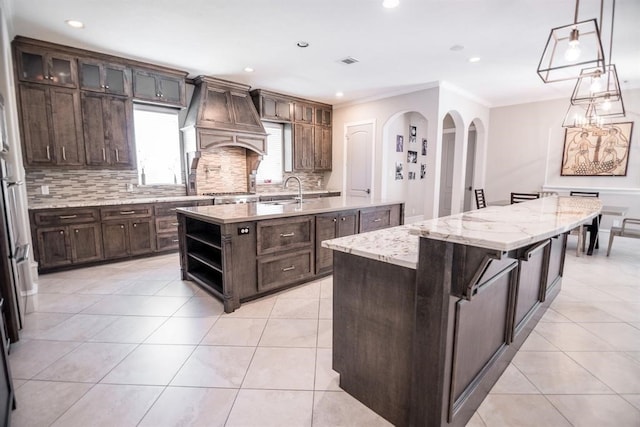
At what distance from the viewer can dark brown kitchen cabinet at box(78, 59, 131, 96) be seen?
399cm

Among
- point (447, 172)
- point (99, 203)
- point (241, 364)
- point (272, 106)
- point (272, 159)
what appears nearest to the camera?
point (241, 364)

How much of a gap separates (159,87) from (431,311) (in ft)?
A: 16.4

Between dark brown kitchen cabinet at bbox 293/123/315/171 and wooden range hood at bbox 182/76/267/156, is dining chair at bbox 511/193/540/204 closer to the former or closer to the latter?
dark brown kitchen cabinet at bbox 293/123/315/171

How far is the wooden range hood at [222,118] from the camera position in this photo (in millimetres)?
4855

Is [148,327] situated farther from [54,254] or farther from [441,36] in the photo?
[441,36]

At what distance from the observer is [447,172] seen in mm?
8281

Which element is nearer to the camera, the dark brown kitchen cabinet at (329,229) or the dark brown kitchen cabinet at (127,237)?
the dark brown kitchen cabinet at (329,229)

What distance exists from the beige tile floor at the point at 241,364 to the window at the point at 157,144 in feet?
7.35

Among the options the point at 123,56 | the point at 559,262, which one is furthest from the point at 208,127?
the point at 559,262

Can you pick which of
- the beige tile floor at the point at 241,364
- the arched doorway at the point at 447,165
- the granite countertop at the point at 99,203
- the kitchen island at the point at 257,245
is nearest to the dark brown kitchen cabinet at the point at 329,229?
the kitchen island at the point at 257,245

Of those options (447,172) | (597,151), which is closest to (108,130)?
(447,172)

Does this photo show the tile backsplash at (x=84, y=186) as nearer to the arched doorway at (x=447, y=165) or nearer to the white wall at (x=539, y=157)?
the arched doorway at (x=447, y=165)

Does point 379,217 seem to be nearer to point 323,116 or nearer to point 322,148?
point 322,148

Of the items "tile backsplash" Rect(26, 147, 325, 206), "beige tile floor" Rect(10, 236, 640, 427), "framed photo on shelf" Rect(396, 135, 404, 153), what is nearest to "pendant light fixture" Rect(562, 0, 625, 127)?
"beige tile floor" Rect(10, 236, 640, 427)
